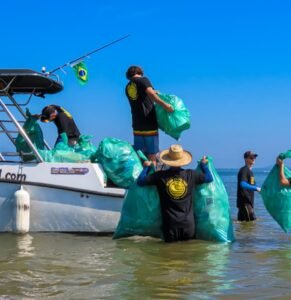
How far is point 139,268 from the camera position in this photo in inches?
201

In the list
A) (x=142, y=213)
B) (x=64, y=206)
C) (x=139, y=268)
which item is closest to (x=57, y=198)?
(x=64, y=206)

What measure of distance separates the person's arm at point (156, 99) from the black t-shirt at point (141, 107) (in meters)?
0.14

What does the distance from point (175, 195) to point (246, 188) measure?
126 inches

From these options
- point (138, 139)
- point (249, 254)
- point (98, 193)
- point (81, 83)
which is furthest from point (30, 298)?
point (81, 83)

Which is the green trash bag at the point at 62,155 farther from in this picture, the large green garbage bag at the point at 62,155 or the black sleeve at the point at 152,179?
the black sleeve at the point at 152,179

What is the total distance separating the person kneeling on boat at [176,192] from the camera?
20.6 feet

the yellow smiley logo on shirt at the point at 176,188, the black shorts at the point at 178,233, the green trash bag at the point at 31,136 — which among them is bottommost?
the black shorts at the point at 178,233

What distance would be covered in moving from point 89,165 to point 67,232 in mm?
900

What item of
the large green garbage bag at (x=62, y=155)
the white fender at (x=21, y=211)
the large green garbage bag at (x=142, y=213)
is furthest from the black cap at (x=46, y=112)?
the large green garbage bag at (x=142, y=213)

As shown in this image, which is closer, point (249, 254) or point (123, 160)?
point (249, 254)

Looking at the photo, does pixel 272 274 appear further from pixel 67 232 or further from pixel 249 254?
pixel 67 232

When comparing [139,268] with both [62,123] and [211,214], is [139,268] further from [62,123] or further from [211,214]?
[62,123]

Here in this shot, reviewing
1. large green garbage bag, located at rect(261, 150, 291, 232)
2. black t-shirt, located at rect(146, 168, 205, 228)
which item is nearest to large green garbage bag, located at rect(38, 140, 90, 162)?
black t-shirt, located at rect(146, 168, 205, 228)

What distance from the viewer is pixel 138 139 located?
7.43 m
